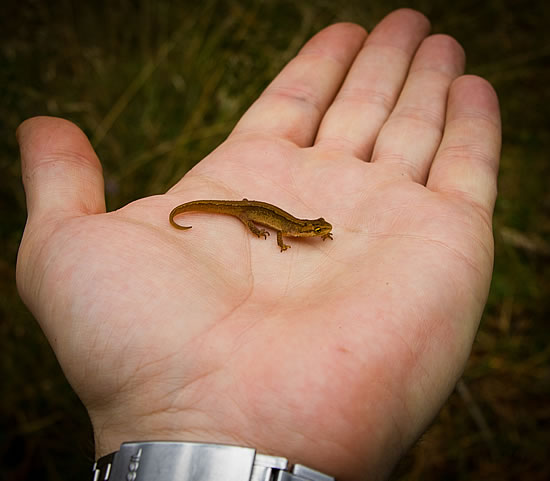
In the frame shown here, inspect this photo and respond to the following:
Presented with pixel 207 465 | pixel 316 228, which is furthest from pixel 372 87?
pixel 207 465

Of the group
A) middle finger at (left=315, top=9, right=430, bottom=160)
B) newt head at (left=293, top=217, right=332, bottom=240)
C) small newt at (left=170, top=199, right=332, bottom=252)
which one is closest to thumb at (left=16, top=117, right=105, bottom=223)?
small newt at (left=170, top=199, right=332, bottom=252)

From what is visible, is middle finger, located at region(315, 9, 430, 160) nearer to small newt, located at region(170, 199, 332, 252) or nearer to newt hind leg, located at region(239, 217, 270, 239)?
small newt, located at region(170, 199, 332, 252)

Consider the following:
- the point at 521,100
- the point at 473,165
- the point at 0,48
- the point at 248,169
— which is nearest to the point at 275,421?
the point at 248,169

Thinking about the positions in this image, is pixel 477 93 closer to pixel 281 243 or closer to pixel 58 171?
pixel 281 243

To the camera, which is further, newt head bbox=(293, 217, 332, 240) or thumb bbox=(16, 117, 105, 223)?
newt head bbox=(293, 217, 332, 240)

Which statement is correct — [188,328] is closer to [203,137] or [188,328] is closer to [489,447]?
[203,137]
